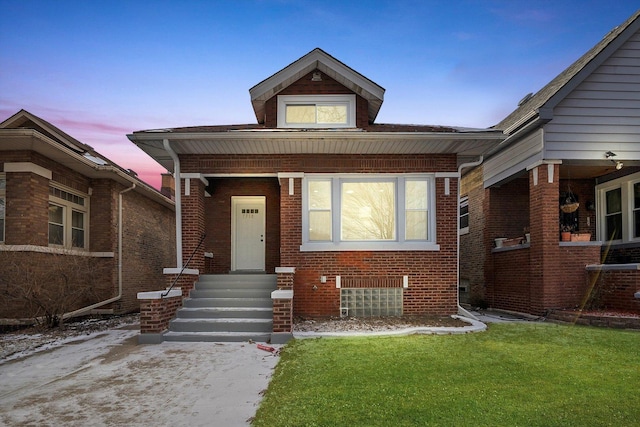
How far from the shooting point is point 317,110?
1131 centimetres

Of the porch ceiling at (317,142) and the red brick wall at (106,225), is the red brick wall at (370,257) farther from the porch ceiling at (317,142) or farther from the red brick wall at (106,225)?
the red brick wall at (106,225)

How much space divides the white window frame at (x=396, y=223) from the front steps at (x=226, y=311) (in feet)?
4.74

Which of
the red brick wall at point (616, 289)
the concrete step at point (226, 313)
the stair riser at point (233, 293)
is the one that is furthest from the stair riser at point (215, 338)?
the red brick wall at point (616, 289)

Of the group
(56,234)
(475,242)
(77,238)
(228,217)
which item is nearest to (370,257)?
(228,217)

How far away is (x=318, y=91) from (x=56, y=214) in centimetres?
738

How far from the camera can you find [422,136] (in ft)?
30.4

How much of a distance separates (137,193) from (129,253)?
216 cm

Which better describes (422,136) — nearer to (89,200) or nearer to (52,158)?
(52,158)

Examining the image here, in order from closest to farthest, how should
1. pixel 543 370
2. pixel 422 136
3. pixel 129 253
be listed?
pixel 543 370 → pixel 422 136 → pixel 129 253

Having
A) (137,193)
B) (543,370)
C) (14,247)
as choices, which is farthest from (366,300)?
(137,193)

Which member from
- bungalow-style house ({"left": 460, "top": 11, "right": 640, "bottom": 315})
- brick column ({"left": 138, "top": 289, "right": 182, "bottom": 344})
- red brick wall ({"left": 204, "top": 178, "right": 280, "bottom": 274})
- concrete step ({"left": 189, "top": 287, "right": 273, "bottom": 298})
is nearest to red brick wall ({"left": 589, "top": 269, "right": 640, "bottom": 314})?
bungalow-style house ({"left": 460, "top": 11, "right": 640, "bottom": 315})

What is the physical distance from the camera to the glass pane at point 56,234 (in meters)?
10.8

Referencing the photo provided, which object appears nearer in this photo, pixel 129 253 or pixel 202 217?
pixel 202 217

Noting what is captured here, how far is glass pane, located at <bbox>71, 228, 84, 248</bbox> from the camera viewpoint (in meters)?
11.8
